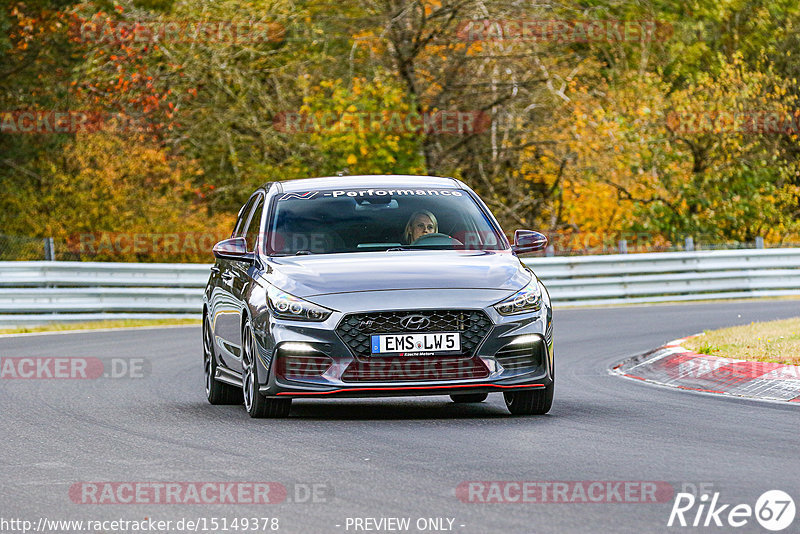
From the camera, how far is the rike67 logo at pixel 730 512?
6293 mm

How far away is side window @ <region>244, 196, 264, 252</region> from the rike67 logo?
5305 mm

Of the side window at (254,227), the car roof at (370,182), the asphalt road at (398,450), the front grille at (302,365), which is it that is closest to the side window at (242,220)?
the side window at (254,227)

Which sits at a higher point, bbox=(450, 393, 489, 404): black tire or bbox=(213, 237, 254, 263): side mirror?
bbox=(213, 237, 254, 263): side mirror

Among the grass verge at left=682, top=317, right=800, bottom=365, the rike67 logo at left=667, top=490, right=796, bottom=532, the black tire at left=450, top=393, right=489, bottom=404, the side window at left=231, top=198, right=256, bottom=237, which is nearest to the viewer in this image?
the rike67 logo at left=667, top=490, right=796, bottom=532

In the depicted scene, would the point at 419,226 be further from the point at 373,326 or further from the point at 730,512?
the point at 730,512

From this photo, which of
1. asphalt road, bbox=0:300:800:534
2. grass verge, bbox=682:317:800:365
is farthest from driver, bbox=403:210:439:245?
A: grass verge, bbox=682:317:800:365

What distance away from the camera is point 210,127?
35.9 metres

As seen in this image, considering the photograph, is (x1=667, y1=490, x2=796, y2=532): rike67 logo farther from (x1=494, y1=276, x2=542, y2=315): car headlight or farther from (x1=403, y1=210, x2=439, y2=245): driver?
(x1=403, y1=210, x2=439, y2=245): driver

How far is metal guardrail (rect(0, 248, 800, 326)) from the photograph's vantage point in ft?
76.3

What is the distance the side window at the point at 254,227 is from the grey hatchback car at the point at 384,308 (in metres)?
0.15

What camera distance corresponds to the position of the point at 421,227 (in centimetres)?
1120

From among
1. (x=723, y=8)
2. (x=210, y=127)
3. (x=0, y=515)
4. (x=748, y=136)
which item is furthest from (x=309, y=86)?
(x=0, y=515)

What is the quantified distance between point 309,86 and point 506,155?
Answer: 505 cm

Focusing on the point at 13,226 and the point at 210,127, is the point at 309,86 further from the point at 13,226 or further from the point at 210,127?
the point at 13,226
